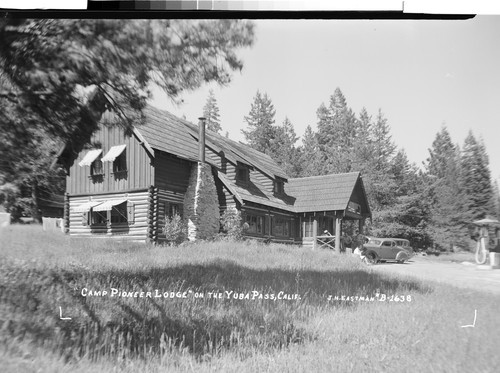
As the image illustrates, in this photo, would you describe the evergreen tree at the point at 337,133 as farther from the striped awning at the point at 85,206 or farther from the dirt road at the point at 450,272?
the striped awning at the point at 85,206

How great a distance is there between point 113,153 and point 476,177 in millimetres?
2527

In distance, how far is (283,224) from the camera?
312 centimetres

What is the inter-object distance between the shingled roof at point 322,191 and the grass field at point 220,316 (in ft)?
1.54

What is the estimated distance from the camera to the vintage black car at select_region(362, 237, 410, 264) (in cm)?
269

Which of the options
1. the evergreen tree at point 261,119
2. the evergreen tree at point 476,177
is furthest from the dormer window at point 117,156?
the evergreen tree at point 476,177

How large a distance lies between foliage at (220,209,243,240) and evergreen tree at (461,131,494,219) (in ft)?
5.49

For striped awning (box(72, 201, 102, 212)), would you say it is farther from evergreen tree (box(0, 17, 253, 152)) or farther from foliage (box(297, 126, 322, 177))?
foliage (box(297, 126, 322, 177))

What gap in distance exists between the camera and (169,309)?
2465mm

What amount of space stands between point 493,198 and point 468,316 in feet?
2.41

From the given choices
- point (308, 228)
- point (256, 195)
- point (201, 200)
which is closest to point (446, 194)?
point (308, 228)

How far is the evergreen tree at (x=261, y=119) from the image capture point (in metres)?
2.52

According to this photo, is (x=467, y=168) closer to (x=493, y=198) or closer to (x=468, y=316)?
(x=493, y=198)

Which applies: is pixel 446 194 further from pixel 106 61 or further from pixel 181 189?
pixel 106 61

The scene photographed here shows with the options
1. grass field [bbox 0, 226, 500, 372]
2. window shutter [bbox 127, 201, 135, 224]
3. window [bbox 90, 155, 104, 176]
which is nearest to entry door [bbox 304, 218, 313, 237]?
grass field [bbox 0, 226, 500, 372]
